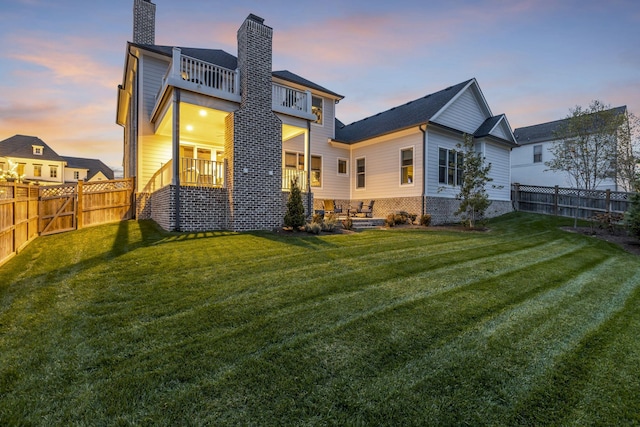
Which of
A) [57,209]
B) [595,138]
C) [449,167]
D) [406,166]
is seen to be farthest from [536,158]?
[57,209]

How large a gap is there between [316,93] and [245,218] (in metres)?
8.94

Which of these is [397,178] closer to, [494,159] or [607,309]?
[494,159]

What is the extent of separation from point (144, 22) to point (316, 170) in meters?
10.1

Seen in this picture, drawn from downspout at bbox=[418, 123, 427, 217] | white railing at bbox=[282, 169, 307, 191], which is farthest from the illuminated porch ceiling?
downspout at bbox=[418, 123, 427, 217]

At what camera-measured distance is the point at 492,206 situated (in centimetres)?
1694

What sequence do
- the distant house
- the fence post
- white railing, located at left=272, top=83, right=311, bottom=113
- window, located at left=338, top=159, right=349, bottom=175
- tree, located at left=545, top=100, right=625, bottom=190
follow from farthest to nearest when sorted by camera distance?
the distant house
window, located at left=338, top=159, right=349, bottom=175
tree, located at left=545, top=100, right=625, bottom=190
white railing, located at left=272, top=83, right=311, bottom=113
the fence post

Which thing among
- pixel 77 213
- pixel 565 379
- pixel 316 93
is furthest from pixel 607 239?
pixel 77 213

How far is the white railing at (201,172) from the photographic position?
950 centimetres

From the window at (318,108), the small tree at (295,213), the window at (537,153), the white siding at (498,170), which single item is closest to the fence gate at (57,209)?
the small tree at (295,213)

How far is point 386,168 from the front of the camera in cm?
1509

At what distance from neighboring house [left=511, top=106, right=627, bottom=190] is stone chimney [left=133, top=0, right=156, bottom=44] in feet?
82.0

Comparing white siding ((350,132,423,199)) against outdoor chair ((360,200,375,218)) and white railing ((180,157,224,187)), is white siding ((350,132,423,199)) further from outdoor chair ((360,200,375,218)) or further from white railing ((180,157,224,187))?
white railing ((180,157,224,187))

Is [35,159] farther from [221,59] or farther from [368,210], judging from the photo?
[368,210]

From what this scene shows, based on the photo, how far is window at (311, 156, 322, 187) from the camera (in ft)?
50.4
